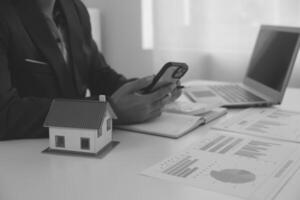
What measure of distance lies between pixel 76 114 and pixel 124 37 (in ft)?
6.57

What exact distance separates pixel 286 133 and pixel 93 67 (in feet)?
2.72

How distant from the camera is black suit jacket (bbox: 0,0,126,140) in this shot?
3.95ft

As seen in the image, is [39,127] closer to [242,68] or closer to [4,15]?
[4,15]

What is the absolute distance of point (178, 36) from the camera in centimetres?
280

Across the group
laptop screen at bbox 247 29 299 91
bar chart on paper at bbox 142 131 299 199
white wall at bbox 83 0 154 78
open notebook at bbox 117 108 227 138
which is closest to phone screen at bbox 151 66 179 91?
open notebook at bbox 117 108 227 138

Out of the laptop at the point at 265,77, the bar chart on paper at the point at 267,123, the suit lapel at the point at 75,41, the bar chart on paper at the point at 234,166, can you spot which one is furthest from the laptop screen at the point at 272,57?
the suit lapel at the point at 75,41

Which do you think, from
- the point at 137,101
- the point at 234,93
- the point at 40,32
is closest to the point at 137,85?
the point at 137,101

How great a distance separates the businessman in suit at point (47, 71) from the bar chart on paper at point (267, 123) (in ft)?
0.72

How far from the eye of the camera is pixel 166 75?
1.32 metres

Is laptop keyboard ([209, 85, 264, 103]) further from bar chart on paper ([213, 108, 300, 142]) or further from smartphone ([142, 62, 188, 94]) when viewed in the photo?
smartphone ([142, 62, 188, 94])

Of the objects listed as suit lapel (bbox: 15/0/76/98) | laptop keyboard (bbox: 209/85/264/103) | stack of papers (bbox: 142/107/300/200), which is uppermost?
suit lapel (bbox: 15/0/76/98)

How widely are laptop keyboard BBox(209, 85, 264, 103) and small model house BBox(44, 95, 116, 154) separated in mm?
686

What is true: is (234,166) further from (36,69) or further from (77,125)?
(36,69)

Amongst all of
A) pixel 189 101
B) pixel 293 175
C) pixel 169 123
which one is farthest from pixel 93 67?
pixel 293 175
